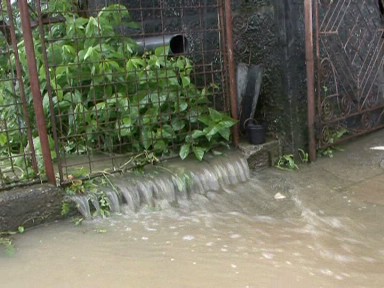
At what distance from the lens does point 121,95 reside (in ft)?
14.8

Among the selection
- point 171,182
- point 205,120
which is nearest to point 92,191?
point 171,182

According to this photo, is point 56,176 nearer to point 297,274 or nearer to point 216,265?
point 216,265

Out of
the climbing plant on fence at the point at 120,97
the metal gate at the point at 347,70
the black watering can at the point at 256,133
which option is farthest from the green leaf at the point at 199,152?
the metal gate at the point at 347,70

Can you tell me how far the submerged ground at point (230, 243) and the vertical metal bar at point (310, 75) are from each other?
1.79 feet

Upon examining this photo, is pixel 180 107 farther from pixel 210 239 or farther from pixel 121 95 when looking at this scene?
pixel 210 239

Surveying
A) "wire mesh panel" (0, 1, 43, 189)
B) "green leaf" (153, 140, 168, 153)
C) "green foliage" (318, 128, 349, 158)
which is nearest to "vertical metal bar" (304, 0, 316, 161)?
"green foliage" (318, 128, 349, 158)

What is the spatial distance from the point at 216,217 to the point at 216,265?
2.80 ft

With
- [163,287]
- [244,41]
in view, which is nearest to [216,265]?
[163,287]

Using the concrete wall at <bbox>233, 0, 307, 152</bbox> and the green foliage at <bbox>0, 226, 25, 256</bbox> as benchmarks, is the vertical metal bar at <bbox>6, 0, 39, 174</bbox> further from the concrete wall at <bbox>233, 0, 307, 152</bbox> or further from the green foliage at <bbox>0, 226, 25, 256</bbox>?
the concrete wall at <bbox>233, 0, 307, 152</bbox>

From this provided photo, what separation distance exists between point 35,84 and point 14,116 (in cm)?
109

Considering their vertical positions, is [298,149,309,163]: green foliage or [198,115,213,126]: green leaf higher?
[198,115,213,126]: green leaf

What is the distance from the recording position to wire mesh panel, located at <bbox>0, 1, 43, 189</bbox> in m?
3.78

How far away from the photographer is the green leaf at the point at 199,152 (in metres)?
4.55

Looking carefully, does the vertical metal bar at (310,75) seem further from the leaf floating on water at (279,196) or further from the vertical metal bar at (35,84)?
the vertical metal bar at (35,84)
